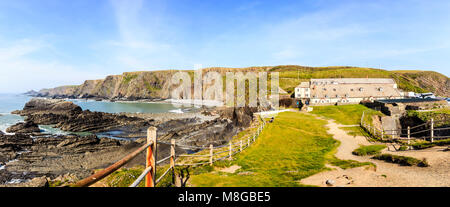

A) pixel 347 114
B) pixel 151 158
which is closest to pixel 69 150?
pixel 151 158

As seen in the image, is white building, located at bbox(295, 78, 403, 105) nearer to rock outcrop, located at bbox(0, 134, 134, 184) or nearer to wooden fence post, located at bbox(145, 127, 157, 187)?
rock outcrop, located at bbox(0, 134, 134, 184)

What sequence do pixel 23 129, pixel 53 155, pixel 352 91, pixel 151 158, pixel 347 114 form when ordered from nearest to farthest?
pixel 151 158
pixel 53 155
pixel 347 114
pixel 23 129
pixel 352 91

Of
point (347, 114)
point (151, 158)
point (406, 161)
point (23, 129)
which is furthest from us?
point (23, 129)

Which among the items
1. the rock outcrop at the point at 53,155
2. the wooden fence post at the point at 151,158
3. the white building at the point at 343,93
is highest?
the white building at the point at 343,93

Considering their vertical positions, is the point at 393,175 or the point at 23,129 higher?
the point at 393,175

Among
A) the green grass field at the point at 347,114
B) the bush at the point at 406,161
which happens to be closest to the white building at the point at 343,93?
the green grass field at the point at 347,114

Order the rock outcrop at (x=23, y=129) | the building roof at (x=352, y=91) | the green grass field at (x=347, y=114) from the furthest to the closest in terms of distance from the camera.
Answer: the building roof at (x=352, y=91), the rock outcrop at (x=23, y=129), the green grass field at (x=347, y=114)

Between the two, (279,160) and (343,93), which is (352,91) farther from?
(279,160)

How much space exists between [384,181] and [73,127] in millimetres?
51524

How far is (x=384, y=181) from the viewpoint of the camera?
30.8 ft

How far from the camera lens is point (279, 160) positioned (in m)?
15.0

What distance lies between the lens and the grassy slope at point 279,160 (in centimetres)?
1109

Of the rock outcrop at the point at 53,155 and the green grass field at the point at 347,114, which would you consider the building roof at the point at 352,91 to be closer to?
the green grass field at the point at 347,114

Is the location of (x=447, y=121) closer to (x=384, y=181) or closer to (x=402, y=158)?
(x=402, y=158)
